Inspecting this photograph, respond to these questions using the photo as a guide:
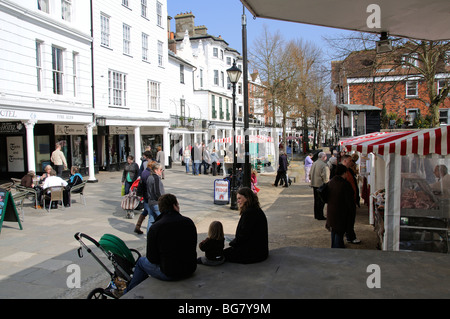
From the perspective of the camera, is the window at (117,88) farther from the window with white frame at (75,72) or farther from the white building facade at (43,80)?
the window with white frame at (75,72)

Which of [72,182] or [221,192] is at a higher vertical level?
[72,182]

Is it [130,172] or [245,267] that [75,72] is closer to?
[130,172]

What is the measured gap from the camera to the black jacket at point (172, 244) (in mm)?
4129

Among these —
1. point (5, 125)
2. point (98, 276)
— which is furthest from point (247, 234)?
point (5, 125)

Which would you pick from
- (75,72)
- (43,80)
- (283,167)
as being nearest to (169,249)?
(283,167)

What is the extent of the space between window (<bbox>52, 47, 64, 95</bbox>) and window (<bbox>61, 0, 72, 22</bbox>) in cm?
186

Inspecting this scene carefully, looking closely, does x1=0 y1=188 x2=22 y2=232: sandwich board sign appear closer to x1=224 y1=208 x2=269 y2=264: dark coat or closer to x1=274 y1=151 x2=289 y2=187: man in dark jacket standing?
x1=224 y1=208 x2=269 y2=264: dark coat

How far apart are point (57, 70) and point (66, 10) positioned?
130 inches

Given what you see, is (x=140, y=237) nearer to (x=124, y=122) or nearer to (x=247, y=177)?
(x=247, y=177)

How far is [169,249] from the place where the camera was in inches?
163

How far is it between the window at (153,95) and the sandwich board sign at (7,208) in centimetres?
1685

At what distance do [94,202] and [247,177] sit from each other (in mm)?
5760

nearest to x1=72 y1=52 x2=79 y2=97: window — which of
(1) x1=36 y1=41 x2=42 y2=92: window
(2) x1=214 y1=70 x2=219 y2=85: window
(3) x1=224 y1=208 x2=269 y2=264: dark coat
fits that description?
(1) x1=36 y1=41 x2=42 y2=92: window

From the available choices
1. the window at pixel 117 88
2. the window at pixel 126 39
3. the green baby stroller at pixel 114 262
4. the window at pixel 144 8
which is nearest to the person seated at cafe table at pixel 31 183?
the green baby stroller at pixel 114 262
